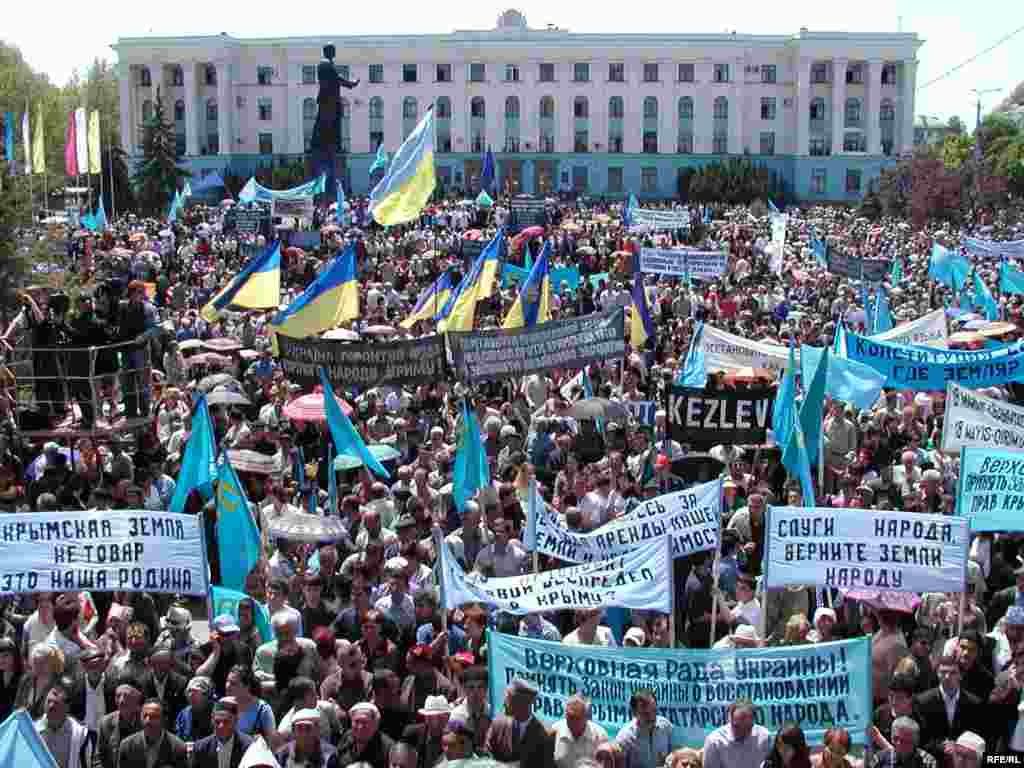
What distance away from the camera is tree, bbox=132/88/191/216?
64.1 metres

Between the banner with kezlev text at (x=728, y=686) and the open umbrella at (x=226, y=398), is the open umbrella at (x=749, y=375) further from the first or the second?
the banner with kezlev text at (x=728, y=686)

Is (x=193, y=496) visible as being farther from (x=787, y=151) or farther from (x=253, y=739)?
(x=787, y=151)

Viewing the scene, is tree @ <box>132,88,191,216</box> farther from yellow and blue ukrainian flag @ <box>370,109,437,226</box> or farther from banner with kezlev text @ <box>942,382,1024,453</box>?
banner with kezlev text @ <box>942,382,1024,453</box>

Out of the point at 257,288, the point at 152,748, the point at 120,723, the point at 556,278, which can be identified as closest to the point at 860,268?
the point at 556,278

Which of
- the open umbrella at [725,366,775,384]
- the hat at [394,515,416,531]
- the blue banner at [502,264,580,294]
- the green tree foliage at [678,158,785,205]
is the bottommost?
the hat at [394,515,416,531]

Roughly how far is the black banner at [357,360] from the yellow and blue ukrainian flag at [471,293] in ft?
10.6

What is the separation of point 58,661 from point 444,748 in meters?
2.09

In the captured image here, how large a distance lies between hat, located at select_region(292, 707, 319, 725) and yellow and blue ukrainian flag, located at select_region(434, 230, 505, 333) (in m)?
9.82

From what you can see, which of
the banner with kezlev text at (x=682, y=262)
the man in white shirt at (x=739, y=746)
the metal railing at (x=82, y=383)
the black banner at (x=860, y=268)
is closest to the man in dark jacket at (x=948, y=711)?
the man in white shirt at (x=739, y=746)

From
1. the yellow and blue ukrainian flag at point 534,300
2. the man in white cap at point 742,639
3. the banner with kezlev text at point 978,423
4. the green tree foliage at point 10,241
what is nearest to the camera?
the man in white cap at point 742,639

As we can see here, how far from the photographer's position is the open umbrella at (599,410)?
14000 mm

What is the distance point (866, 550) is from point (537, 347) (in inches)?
237

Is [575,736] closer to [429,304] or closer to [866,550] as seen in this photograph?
[866,550]

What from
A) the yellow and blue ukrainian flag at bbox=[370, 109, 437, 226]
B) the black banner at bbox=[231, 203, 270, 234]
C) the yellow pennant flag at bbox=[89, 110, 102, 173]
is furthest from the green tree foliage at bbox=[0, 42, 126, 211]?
the yellow and blue ukrainian flag at bbox=[370, 109, 437, 226]
